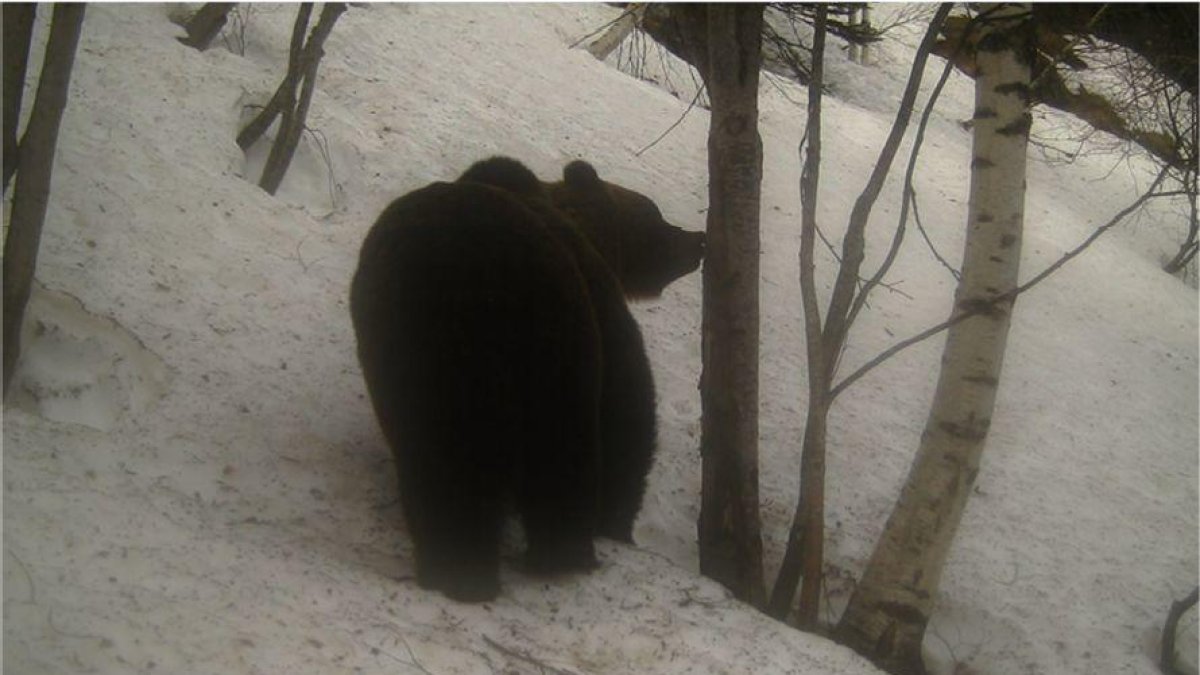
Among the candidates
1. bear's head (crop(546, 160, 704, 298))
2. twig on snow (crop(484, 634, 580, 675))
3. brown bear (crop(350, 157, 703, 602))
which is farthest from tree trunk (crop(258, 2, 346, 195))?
twig on snow (crop(484, 634, 580, 675))

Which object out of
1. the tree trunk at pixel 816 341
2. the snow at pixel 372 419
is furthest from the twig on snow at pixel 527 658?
the tree trunk at pixel 816 341

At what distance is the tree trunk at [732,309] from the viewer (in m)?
4.93

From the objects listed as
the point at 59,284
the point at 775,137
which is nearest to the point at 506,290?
the point at 59,284

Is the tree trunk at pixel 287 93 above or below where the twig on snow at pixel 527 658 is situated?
above

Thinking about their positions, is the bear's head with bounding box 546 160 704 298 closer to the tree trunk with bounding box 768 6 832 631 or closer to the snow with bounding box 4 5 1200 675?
the tree trunk with bounding box 768 6 832 631

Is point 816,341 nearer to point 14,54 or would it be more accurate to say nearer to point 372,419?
point 372,419

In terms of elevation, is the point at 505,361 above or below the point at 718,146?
below

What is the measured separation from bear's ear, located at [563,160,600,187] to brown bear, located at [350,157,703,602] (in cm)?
91

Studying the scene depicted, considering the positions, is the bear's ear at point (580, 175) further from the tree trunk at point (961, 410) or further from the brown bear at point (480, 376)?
the tree trunk at point (961, 410)

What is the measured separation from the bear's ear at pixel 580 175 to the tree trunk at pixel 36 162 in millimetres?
2353

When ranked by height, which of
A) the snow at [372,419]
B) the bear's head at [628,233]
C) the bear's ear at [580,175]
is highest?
the bear's ear at [580,175]

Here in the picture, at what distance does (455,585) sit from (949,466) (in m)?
2.46

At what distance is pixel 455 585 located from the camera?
4137 millimetres

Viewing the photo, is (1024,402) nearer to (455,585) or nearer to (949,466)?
(949,466)
